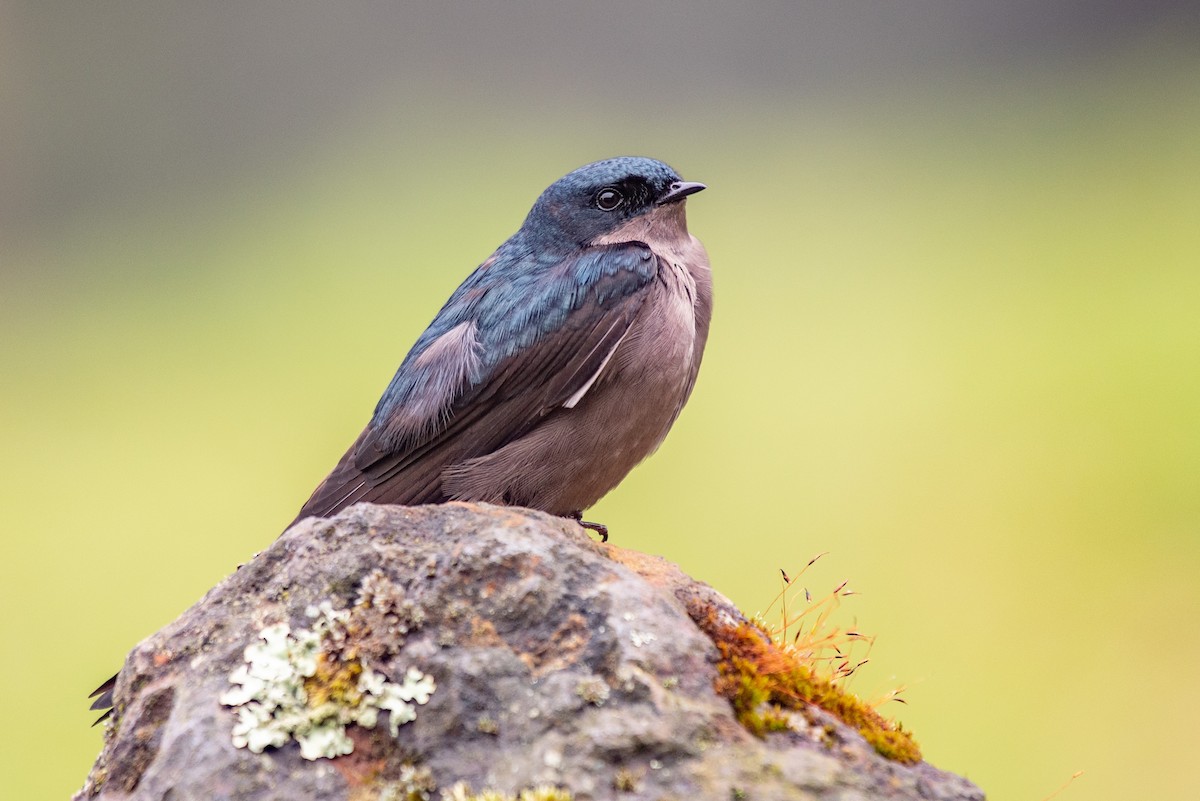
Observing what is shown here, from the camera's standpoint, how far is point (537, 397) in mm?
3982

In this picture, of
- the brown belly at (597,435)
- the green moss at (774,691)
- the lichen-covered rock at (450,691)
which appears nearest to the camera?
the lichen-covered rock at (450,691)

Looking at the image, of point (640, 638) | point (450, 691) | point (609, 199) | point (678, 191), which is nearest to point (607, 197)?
point (609, 199)

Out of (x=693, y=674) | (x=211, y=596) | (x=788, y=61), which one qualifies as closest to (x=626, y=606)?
(x=693, y=674)

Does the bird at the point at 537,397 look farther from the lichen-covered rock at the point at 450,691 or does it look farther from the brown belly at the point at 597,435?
the lichen-covered rock at the point at 450,691

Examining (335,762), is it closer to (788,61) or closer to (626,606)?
(626,606)

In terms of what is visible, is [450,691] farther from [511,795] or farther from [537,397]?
[537,397]

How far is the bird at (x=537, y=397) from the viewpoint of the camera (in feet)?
13.0

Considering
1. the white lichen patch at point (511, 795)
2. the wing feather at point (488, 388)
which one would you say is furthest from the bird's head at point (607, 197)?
the white lichen patch at point (511, 795)

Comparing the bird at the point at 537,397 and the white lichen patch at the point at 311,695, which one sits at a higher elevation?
the bird at the point at 537,397

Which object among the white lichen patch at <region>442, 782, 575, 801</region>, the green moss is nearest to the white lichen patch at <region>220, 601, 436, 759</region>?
the white lichen patch at <region>442, 782, 575, 801</region>

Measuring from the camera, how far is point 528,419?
3.98 metres

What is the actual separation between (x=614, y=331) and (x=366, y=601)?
1.55 meters

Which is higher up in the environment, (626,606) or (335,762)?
(626,606)

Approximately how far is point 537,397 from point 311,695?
1542mm
